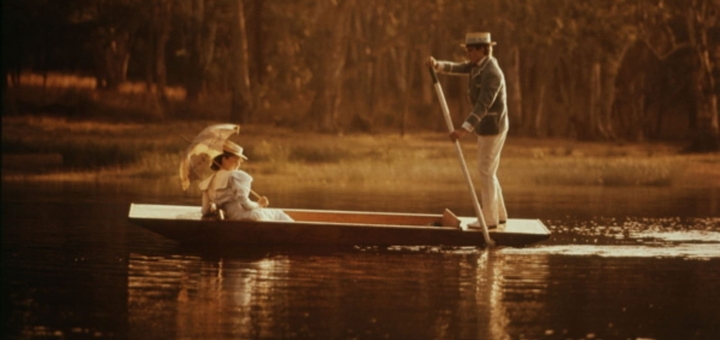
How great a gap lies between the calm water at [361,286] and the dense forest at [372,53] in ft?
60.4

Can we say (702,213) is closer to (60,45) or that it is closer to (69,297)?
(69,297)

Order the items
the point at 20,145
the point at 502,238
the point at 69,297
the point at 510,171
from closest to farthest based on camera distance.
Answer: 1. the point at 69,297
2. the point at 502,238
3. the point at 510,171
4. the point at 20,145

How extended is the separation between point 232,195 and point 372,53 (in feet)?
84.9

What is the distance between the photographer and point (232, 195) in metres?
12.0

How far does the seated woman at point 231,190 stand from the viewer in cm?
1195

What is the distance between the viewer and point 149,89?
35031 mm

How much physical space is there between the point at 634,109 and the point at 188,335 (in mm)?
30499

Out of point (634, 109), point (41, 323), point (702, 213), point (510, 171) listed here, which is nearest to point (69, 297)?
point (41, 323)

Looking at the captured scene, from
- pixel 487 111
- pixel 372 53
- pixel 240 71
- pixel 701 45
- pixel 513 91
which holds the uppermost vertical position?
pixel 701 45

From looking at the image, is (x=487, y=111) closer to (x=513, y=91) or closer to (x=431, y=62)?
(x=431, y=62)

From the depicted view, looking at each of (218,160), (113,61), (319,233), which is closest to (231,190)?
(218,160)

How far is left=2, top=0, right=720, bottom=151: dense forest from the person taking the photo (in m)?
33.2

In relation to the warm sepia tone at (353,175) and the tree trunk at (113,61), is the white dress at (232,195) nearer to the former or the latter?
the warm sepia tone at (353,175)

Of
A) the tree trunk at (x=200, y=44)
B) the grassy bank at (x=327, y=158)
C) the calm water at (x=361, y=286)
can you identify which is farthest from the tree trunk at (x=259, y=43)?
the calm water at (x=361, y=286)
